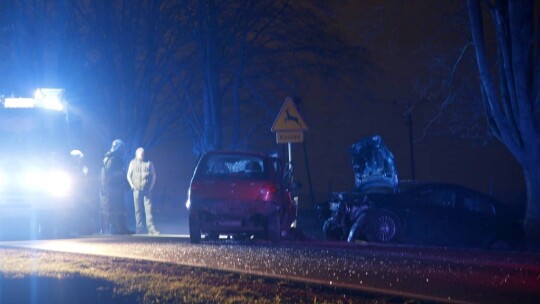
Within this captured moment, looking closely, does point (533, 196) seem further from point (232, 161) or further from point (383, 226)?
point (232, 161)

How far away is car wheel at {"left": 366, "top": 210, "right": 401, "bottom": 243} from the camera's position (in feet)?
58.3

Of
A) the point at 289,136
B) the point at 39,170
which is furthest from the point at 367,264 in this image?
the point at 39,170

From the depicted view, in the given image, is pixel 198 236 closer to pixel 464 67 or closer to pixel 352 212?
pixel 352 212

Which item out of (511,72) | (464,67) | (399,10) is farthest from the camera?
(464,67)

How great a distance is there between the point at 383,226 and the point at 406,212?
0.60 metres

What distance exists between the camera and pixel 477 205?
1897cm

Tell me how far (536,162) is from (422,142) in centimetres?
1498

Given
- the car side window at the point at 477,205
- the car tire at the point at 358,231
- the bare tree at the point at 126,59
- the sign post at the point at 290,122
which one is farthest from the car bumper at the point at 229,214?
the bare tree at the point at 126,59

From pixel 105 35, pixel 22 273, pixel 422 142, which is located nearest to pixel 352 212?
pixel 22 273

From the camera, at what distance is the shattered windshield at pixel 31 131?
2005cm

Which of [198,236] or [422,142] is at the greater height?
[422,142]

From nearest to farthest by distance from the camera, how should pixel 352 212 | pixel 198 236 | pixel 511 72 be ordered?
pixel 198 236 < pixel 352 212 < pixel 511 72

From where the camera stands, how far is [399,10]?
2377cm

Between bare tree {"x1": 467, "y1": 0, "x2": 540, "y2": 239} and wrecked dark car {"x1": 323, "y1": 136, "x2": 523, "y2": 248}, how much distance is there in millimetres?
1888
